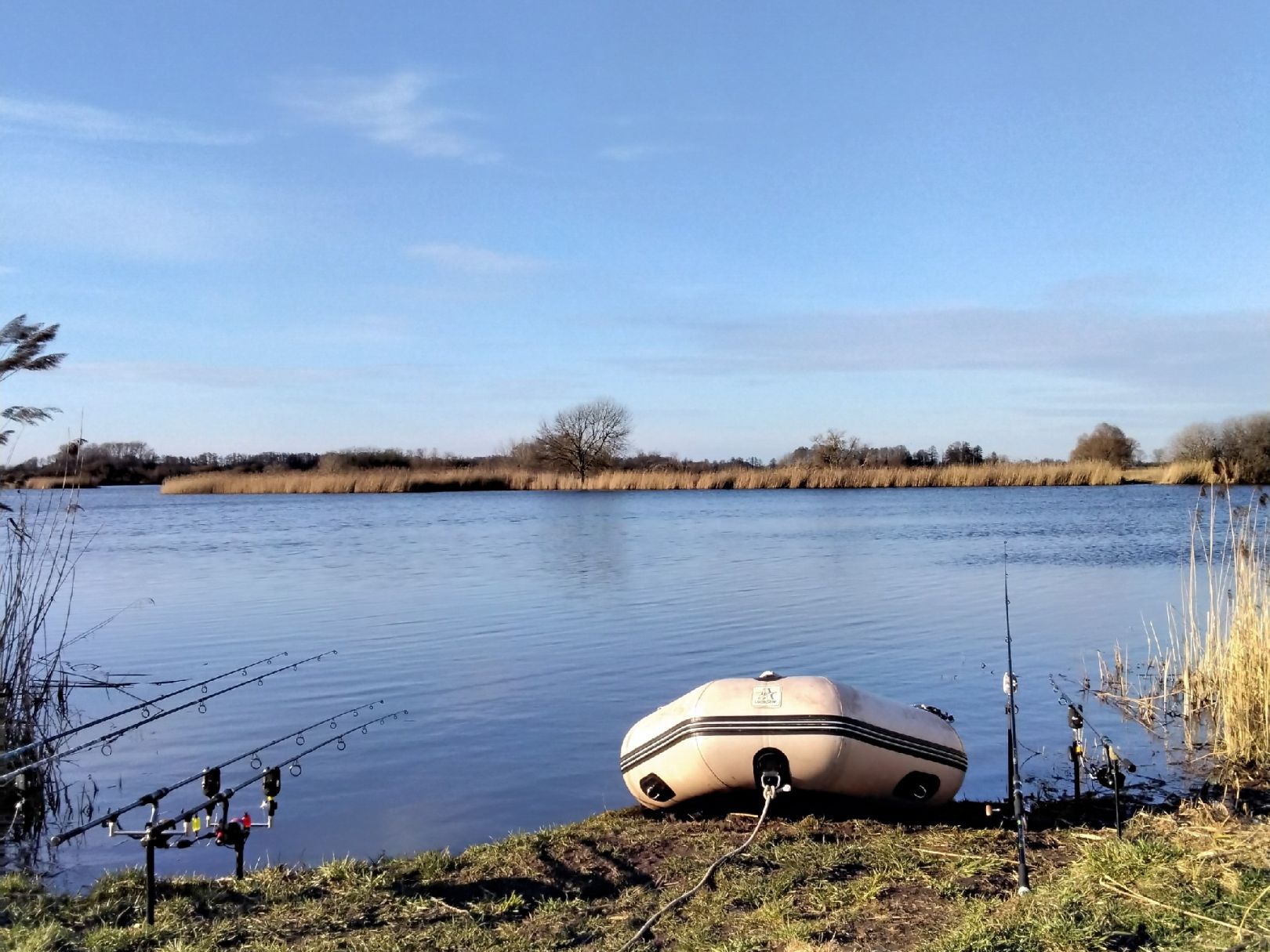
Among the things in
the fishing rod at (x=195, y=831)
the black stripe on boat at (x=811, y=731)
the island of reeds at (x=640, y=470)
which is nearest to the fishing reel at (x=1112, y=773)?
the black stripe on boat at (x=811, y=731)

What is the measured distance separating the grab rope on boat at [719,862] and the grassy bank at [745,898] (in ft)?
0.15

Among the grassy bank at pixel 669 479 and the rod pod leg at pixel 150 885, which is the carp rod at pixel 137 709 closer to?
the rod pod leg at pixel 150 885

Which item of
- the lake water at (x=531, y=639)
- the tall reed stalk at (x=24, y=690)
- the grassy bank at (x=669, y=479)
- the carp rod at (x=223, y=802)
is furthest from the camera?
the grassy bank at (x=669, y=479)

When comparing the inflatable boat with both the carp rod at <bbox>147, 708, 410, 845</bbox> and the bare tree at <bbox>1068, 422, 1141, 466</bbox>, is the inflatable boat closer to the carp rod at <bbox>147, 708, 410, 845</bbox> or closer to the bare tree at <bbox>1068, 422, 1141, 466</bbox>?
the carp rod at <bbox>147, 708, 410, 845</bbox>

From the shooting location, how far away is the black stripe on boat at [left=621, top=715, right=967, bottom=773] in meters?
5.42

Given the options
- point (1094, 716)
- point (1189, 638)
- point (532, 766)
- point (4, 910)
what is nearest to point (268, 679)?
point (532, 766)

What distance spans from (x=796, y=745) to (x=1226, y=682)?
11.9ft

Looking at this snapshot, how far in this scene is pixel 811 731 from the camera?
5.41m

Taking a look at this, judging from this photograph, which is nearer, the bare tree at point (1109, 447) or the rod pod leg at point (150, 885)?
the rod pod leg at point (150, 885)

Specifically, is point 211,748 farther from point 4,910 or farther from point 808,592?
point 808,592

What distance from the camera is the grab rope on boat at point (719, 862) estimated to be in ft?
13.0

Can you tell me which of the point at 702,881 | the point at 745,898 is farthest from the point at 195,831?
the point at 745,898

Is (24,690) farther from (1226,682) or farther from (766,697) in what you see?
(1226,682)

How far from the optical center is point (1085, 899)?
12.7 feet
